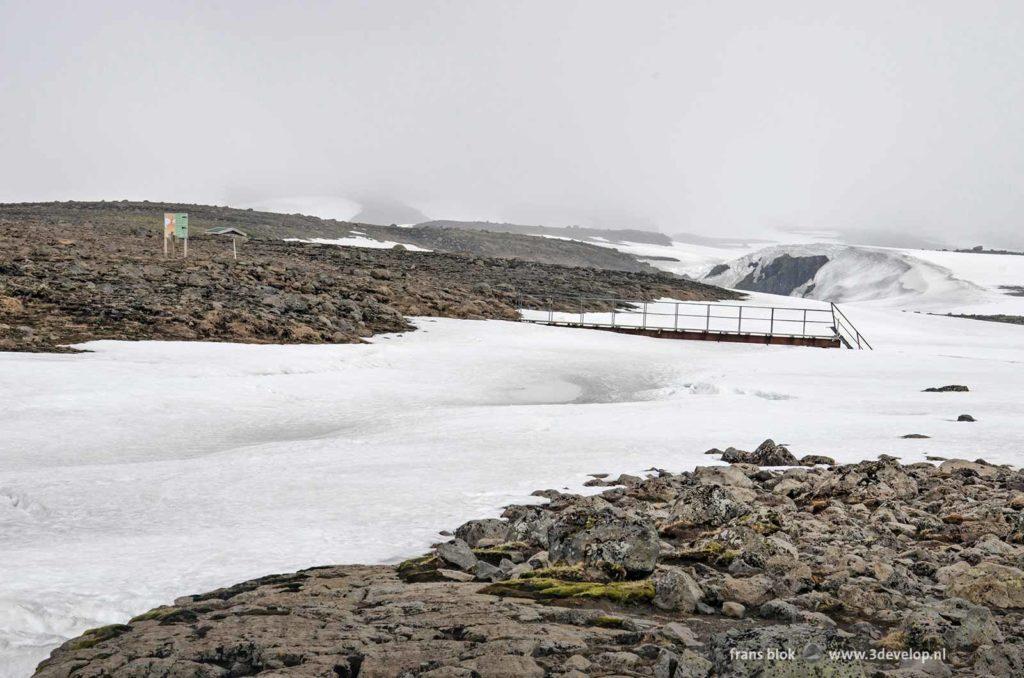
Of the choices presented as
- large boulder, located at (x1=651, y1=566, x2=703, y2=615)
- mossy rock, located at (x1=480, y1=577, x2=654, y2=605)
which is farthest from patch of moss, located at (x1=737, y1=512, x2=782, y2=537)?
mossy rock, located at (x1=480, y1=577, x2=654, y2=605)

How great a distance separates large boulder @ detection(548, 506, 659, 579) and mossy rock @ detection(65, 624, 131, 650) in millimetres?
3253

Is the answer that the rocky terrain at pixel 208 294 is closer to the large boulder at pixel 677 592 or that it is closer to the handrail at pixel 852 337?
the handrail at pixel 852 337

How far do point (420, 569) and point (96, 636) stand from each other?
2454 mm

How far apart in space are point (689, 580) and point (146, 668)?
3612 millimetres

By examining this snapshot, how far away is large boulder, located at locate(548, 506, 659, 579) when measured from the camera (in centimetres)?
655

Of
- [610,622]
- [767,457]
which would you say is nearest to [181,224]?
[767,457]

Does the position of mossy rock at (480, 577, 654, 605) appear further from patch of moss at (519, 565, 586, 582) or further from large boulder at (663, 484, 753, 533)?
large boulder at (663, 484, 753, 533)

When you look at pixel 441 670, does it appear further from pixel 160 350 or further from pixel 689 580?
pixel 160 350

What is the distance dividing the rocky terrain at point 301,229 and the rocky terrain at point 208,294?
21.2 metres

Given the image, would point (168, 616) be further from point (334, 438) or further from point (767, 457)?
point (767, 457)

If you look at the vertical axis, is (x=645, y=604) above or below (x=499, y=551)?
above

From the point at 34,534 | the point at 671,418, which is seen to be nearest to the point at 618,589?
the point at 34,534

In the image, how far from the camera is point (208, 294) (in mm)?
27453

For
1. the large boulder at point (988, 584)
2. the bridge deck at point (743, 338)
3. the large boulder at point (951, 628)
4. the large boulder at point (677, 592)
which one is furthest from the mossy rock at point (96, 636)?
the bridge deck at point (743, 338)
